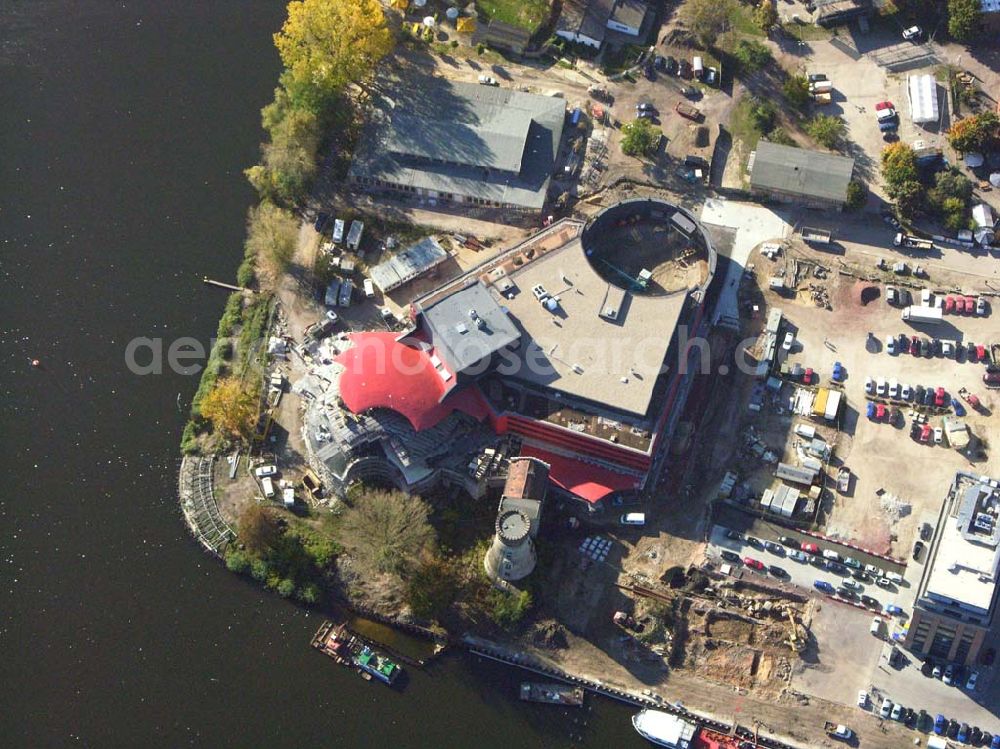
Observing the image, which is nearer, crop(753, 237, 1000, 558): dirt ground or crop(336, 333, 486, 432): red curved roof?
crop(336, 333, 486, 432): red curved roof

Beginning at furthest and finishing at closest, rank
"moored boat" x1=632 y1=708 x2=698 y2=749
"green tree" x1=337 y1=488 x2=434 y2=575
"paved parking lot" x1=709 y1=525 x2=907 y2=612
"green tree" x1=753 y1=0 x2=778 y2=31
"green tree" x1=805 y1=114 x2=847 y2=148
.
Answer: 1. "green tree" x1=753 y1=0 x2=778 y2=31
2. "green tree" x1=805 y1=114 x2=847 y2=148
3. "green tree" x1=337 y1=488 x2=434 y2=575
4. "paved parking lot" x1=709 y1=525 x2=907 y2=612
5. "moored boat" x1=632 y1=708 x2=698 y2=749

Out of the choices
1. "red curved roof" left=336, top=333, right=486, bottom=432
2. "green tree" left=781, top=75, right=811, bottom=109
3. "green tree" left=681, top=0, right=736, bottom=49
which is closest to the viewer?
"red curved roof" left=336, top=333, right=486, bottom=432

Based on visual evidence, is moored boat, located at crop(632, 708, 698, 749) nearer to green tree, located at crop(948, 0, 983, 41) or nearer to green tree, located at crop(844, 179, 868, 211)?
green tree, located at crop(844, 179, 868, 211)

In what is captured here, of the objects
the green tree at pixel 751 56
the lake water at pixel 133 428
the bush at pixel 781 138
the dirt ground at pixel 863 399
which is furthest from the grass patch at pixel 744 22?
the lake water at pixel 133 428

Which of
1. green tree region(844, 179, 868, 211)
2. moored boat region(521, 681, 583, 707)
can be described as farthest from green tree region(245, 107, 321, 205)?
moored boat region(521, 681, 583, 707)

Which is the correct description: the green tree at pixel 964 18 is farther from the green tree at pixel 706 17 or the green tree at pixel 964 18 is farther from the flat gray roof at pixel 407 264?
the flat gray roof at pixel 407 264

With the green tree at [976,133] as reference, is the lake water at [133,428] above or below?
below

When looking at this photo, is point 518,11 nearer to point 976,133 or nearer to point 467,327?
point 467,327
